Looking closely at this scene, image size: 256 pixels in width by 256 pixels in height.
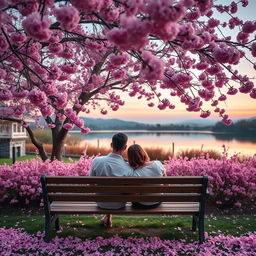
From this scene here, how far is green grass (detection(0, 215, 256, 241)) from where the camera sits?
4414 mm

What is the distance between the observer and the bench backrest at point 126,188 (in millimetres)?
3730

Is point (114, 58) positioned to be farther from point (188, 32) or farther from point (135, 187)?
point (135, 187)

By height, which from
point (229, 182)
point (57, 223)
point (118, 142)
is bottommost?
point (57, 223)

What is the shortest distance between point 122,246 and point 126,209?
0.48 meters

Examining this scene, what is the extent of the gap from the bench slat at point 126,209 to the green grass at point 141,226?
0.53 meters

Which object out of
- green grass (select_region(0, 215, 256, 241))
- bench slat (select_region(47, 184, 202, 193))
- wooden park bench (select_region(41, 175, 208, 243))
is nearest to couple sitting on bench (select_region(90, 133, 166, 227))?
wooden park bench (select_region(41, 175, 208, 243))

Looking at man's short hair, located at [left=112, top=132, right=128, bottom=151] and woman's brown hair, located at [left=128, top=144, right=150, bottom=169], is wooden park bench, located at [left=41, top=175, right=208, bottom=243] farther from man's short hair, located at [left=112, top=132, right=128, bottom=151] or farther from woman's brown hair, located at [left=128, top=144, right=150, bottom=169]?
man's short hair, located at [left=112, top=132, right=128, bottom=151]

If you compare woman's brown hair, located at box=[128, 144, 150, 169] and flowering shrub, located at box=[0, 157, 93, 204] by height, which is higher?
woman's brown hair, located at box=[128, 144, 150, 169]

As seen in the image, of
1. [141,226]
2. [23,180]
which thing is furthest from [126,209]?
[23,180]

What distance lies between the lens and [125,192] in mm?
3775

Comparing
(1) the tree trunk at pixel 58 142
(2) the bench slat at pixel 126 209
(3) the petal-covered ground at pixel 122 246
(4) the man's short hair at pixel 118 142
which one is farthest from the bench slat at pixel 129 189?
(1) the tree trunk at pixel 58 142

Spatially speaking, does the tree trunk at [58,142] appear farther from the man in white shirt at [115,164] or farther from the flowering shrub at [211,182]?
the man in white shirt at [115,164]

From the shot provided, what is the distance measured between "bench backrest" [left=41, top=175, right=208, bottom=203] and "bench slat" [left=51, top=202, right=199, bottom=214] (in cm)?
14

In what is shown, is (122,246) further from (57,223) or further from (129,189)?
(57,223)
